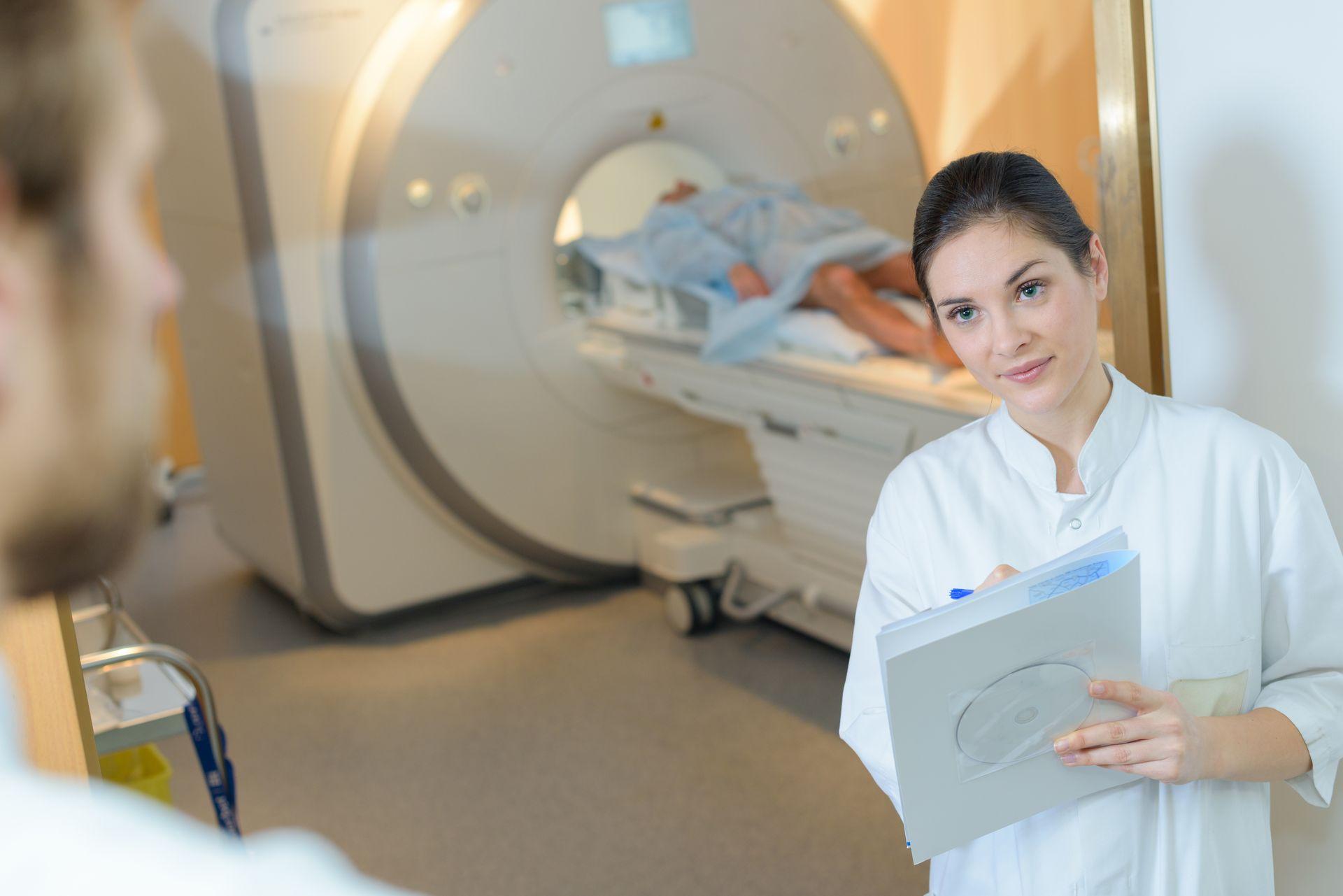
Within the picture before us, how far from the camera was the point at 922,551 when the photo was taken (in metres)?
1.26

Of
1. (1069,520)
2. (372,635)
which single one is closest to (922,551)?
(1069,520)

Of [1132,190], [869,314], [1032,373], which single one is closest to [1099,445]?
[1032,373]

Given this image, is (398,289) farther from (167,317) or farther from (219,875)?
(219,875)

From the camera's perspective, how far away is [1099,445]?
119cm

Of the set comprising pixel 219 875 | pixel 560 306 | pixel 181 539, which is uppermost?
pixel 219 875

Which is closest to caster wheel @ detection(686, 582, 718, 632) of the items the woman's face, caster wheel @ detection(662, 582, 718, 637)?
caster wheel @ detection(662, 582, 718, 637)

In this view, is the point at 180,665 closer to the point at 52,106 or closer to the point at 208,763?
the point at 208,763

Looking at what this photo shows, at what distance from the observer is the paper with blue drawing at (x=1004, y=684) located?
101 cm

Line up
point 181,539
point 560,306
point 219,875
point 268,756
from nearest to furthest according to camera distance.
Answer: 1. point 219,875
2. point 268,756
3. point 560,306
4. point 181,539

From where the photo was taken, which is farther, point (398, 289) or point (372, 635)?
point (372, 635)

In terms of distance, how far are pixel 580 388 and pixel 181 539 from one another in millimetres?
1835

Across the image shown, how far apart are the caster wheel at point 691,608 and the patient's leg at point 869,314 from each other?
790 millimetres

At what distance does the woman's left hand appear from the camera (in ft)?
3.55

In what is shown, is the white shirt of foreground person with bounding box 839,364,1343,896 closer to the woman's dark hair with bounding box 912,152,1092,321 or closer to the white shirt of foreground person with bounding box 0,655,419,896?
the woman's dark hair with bounding box 912,152,1092,321
